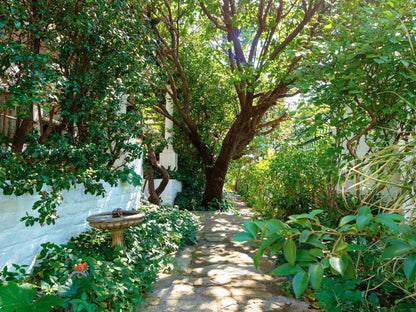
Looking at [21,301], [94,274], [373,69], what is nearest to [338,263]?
[21,301]

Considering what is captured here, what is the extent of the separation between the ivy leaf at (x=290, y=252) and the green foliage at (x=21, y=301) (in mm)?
1697

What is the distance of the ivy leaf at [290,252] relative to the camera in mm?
885

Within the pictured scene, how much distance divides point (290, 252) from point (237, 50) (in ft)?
22.8

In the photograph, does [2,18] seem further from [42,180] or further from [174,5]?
[174,5]

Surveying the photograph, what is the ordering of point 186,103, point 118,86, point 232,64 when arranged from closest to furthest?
1. point 118,86
2. point 232,64
3. point 186,103

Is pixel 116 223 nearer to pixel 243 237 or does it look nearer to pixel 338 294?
pixel 338 294

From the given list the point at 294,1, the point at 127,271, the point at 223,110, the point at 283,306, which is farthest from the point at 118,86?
the point at 223,110

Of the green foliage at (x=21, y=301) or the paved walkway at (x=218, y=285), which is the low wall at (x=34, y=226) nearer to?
the green foliage at (x=21, y=301)

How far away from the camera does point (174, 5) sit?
22.6ft

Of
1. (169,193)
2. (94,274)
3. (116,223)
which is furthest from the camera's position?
(169,193)

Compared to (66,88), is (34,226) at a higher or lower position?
lower

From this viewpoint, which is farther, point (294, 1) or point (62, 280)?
point (294, 1)

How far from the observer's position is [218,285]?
3297mm

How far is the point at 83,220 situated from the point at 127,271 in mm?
1176
